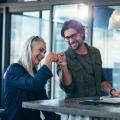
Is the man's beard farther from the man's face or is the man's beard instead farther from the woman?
the woman

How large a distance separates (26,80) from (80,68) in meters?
0.62

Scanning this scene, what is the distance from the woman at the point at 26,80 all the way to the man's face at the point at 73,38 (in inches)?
13.0

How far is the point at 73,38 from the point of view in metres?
3.09

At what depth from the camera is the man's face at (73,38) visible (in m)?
3.09

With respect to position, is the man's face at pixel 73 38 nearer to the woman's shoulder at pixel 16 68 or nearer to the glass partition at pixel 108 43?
the woman's shoulder at pixel 16 68

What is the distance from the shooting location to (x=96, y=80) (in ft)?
10.4

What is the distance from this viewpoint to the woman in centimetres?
265

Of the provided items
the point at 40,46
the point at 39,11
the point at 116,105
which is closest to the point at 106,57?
the point at 39,11

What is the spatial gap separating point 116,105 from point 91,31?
124 inches

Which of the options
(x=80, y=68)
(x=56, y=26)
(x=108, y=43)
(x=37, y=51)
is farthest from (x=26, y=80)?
(x=56, y=26)

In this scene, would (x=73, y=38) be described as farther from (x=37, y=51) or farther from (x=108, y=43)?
(x=108, y=43)

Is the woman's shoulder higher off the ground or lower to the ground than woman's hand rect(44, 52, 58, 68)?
lower

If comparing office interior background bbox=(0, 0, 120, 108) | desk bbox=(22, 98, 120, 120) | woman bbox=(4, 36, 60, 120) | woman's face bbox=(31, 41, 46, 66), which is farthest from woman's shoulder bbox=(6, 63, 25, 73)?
office interior background bbox=(0, 0, 120, 108)

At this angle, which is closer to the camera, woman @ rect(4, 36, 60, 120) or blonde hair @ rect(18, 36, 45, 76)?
woman @ rect(4, 36, 60, 120)
